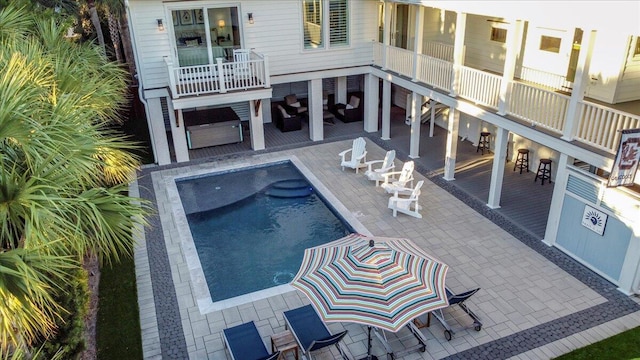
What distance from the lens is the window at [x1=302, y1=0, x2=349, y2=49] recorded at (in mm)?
17391

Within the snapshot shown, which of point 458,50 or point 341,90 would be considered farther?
point 341,90

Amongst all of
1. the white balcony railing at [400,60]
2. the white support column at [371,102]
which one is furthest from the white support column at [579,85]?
the white support column at [371,102]

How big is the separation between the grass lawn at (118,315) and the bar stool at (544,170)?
12.2 meters

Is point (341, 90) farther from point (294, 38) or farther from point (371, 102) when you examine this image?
point (294, 38)

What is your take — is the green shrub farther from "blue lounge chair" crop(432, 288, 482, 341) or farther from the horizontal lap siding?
the horizontal lap siding

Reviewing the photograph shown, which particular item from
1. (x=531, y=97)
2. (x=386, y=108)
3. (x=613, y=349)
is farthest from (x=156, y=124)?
(x=613, y=349)

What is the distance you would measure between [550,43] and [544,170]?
151 inches

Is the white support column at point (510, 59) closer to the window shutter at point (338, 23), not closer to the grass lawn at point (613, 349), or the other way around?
the grass lawn at point (613, 349)

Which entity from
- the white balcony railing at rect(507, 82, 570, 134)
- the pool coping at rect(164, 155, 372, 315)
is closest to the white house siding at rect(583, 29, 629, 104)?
the white balcony railing at rect(507, 82, 570, 134)

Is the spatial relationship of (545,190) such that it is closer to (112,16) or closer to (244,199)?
(244,199)

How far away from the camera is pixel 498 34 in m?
15.7

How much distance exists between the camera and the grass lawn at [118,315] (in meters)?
8.59

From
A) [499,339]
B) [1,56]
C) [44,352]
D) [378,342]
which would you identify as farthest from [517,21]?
[44,352]

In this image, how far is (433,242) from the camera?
11.8 m
